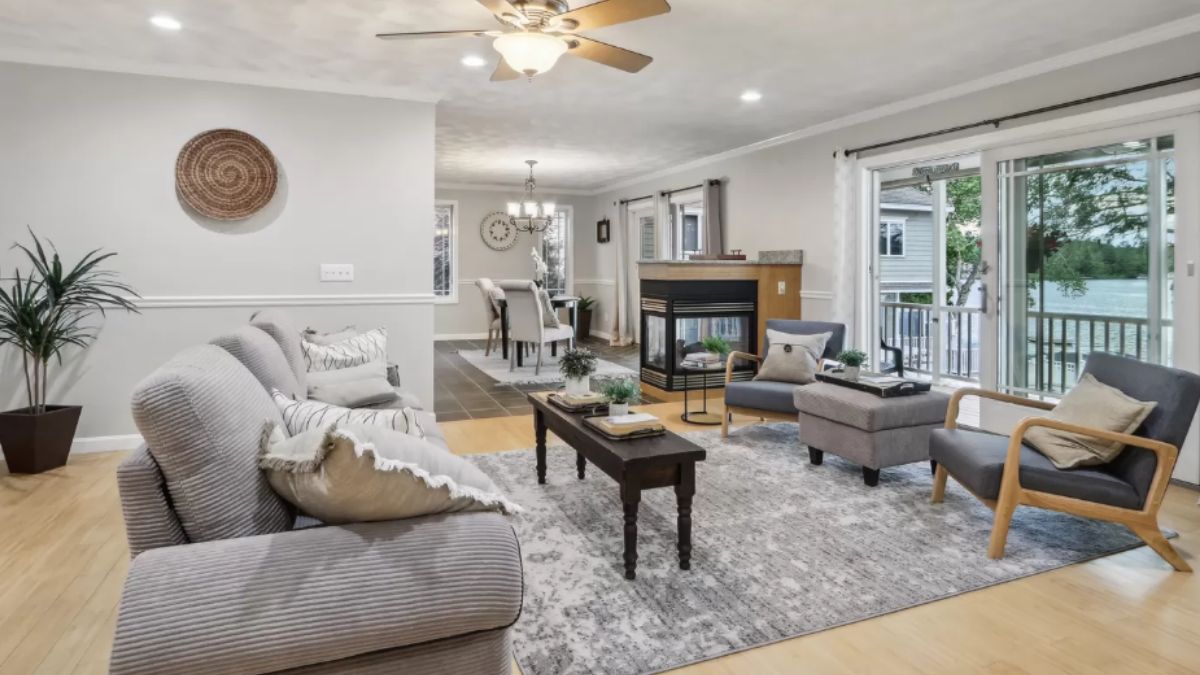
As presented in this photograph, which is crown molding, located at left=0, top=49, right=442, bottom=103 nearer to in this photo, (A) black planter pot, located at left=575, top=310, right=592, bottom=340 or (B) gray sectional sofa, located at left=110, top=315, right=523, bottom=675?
(B) gray sectional sofa, located at left=110, top=315, right=523, bottom=675

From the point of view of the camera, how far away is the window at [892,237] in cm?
797

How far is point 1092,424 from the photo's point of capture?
8.79 ft

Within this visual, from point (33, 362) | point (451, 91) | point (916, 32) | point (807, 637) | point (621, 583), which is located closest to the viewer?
point (807, 637)

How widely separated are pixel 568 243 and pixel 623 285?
143 cm

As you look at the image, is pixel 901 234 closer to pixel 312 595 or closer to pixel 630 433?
pixel 630 433

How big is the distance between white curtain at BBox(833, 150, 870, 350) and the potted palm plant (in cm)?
506

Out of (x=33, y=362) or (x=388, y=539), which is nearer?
(x=388, y=539)

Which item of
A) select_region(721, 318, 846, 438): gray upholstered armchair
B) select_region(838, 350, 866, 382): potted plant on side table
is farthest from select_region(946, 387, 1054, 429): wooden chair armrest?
select_region(721, 318, 846, 438): gray upholstered armchair

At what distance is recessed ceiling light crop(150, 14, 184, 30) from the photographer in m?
3.39

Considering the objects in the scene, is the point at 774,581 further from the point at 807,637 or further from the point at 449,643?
the point at 449,643

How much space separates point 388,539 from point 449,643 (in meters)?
0.24

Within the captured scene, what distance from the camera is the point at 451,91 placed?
4.75 m

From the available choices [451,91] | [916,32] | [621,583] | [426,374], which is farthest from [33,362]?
[916,32]

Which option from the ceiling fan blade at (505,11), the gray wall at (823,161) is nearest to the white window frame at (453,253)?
the gray wall at (823,161)
